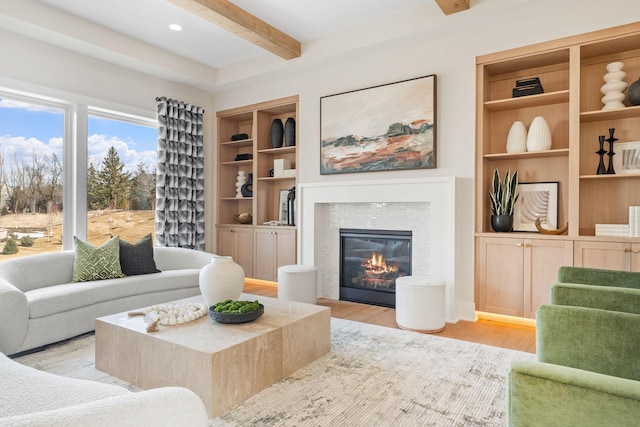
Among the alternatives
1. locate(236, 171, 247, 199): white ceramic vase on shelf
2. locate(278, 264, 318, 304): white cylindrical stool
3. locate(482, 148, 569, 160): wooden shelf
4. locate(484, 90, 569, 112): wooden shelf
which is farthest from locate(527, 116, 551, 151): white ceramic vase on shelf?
locate(236, 171, 247, 199): white ceramic vase on shelf

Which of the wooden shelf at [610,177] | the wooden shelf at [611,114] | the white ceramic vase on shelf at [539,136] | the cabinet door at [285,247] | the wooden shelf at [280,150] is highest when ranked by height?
the wooden shelf at [280,150]

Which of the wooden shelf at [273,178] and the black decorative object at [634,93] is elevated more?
the black decorative object at [634,93]

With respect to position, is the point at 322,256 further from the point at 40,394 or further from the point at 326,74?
the point at 40,394

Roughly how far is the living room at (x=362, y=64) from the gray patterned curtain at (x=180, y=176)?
0.32m

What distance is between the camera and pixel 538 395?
1101 mm

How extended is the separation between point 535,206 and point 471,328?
1.29 metres

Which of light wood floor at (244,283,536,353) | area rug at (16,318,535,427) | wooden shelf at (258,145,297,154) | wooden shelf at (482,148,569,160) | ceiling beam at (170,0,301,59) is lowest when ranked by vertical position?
light wood floor at (244,283,536,353)

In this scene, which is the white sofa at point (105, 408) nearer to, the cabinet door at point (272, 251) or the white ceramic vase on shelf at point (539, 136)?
the white ceramic vase on shelf at point (539, 136)

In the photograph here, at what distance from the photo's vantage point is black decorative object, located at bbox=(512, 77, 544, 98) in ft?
11.3

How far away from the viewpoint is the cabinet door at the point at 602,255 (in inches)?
117

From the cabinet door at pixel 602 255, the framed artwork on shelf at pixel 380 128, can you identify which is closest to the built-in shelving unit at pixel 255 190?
the framed artwork on shelf at pixel 380 128

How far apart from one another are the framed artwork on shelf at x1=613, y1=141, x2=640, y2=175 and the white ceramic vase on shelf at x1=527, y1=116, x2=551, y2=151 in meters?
0.52

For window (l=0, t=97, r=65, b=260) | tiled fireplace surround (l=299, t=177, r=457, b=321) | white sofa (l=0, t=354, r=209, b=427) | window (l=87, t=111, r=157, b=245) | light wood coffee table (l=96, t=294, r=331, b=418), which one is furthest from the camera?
window (l=87, t=111, r=157, b=245)

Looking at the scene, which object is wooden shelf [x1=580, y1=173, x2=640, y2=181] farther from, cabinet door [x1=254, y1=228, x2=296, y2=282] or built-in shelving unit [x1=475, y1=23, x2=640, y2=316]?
cabinet door [x1=254, y1=228, x2=296, y2=282]
